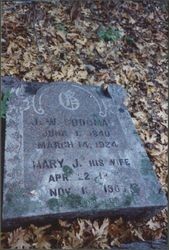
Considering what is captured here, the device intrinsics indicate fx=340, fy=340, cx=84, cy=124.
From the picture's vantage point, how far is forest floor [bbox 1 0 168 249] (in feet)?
16.4

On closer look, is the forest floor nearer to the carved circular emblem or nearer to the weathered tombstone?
the weathered tombstone

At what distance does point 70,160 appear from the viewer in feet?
11.7

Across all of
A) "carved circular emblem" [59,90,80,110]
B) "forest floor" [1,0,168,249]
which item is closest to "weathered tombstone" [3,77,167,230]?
"carved circular emblem" [59,90,80,110]

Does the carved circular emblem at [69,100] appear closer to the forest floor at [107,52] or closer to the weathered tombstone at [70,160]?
the weathered tombstone at [70,160]

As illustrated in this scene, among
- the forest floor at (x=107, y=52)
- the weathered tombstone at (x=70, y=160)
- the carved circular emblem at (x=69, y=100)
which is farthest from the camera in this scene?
the forest floor at (x=107, y=52)

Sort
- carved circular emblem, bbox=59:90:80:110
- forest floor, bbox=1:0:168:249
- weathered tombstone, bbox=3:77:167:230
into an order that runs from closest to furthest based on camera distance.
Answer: weathered tombstone, bbox=3:77:167:230
carved circular emblem, bbox=59:90:80:110
forest floor, bbox=1:0:168:249

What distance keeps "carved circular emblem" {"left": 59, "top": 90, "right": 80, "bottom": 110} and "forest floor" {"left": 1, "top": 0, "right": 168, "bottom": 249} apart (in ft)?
3.22

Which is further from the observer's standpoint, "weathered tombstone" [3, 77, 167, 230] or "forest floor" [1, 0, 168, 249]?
"forest floor" [1, 0, 168, 249]

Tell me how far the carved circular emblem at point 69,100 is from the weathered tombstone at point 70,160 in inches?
0.5

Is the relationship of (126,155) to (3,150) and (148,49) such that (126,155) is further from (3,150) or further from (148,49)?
(148,49)

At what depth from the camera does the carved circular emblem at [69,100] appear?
4.16 metres

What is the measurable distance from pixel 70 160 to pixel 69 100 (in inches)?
38.0

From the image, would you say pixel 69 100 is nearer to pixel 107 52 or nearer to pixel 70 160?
pixel 70 160

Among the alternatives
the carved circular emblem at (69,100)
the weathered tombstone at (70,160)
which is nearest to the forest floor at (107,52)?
the weathered tombstone at (70,160)
